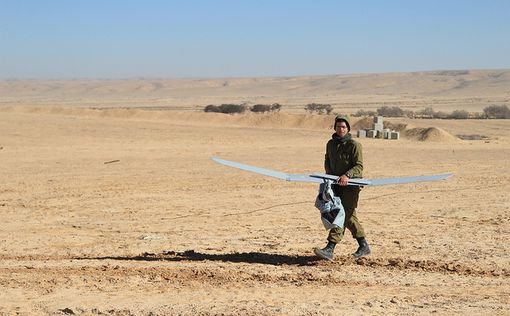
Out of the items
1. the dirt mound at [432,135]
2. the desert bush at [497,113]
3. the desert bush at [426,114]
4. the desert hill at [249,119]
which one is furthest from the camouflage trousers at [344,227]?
the desert bush at [426,114]

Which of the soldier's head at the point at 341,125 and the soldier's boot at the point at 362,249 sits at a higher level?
the soldier's head at the point at 341,125

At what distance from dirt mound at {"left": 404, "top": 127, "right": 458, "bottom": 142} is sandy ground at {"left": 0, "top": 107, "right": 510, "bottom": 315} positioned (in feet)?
22.6

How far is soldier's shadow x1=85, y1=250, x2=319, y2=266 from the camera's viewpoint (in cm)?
856

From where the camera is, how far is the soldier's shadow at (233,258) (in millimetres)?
8562

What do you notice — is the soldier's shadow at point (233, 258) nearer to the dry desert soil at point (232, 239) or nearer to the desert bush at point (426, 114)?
the dry desert soil at point (232, 239)

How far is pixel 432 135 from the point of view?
1201 inches

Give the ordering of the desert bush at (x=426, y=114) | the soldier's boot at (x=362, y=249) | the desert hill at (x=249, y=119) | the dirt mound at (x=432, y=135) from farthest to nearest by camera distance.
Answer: the desert bush at (x=426, y=114) < the desert hill at (x=249, y=119) < the dirt mound at (x=432, y=135) < the soldier's boot at (x=362, y=249)

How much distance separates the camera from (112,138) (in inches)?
1131

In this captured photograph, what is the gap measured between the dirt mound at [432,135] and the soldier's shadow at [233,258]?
22325 mm

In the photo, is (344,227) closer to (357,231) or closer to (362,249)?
(357,231)

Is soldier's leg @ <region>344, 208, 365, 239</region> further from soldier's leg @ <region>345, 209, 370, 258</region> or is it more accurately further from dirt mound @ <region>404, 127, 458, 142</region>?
dirt mound @ <region>404, 127, 458, 142</region>

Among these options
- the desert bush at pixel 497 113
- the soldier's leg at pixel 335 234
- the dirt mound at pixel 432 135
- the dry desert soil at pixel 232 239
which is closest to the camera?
the dry desert soil at pixel 232 239

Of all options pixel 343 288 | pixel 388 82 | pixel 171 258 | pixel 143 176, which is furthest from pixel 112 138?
pixel 388 82

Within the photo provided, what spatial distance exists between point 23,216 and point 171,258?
14.5ft
